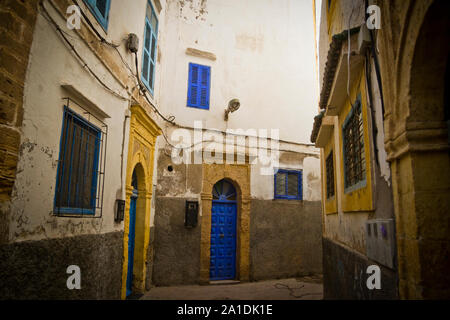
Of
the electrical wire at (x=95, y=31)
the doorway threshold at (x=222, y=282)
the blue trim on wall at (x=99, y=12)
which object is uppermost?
the blue trim on wall at (x=99, y=12)

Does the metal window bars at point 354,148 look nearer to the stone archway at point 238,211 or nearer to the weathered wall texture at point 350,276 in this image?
the weathered wall texture at point 350,276

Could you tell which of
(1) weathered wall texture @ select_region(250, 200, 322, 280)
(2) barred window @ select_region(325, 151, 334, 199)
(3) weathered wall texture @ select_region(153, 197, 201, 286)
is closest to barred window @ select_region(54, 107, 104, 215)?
(3) weathered wall texture @ select_region(153, 197, 201, 286)

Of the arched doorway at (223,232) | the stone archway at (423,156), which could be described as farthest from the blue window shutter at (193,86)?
the stone archway at (423,156)

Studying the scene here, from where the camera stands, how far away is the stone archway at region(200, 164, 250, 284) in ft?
28.8

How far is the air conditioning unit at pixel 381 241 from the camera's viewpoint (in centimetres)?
263

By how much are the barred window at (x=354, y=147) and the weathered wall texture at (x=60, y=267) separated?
3.49 metres

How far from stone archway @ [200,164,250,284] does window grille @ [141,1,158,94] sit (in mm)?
2941

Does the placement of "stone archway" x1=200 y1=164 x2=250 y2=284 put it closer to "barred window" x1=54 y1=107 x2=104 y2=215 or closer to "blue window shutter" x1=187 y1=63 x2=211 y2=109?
"blue window shutter" x1=187 y1=63 x2=211 y2=109

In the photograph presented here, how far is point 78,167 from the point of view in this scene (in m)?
4.19

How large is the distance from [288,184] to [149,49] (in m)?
5.74

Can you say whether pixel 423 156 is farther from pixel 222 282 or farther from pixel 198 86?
pixel 198 86

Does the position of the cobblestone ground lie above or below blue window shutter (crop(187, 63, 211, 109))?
below

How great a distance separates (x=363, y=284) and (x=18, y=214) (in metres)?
3.38

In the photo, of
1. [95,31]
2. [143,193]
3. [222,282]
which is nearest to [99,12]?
[95,31]
